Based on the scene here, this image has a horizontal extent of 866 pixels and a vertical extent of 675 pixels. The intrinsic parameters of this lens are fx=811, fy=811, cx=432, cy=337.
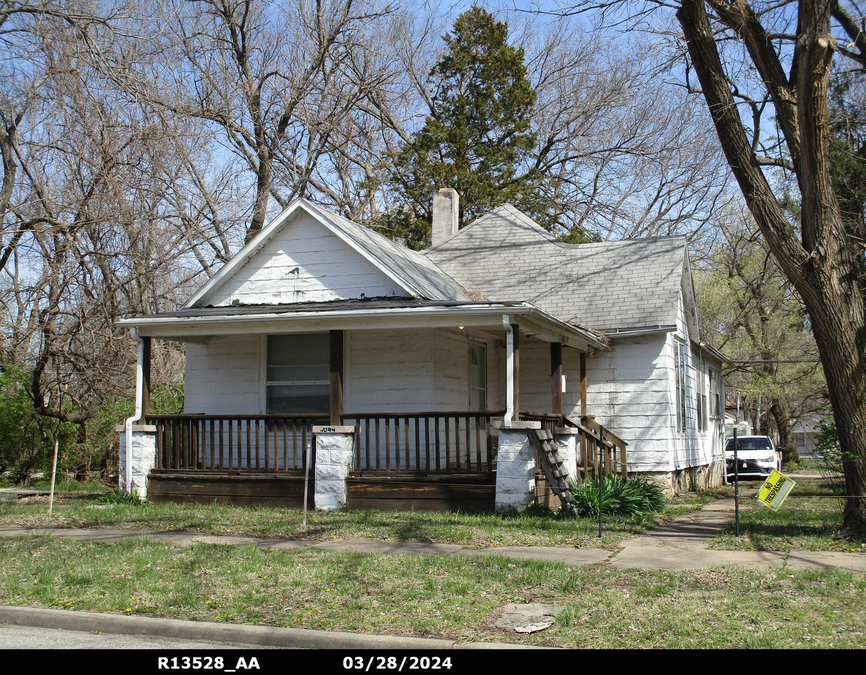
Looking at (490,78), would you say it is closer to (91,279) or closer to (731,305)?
(731,305)

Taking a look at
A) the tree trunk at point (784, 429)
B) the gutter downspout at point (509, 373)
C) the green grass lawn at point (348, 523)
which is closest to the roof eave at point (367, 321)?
the gutter downspout at point (509, 373)

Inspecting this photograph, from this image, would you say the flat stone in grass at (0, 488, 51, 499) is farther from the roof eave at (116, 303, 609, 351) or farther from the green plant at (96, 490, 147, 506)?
the roof eave at (116, 303, 609, 351)

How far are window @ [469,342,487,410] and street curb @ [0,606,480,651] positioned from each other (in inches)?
391

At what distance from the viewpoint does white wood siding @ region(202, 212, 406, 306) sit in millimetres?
14570

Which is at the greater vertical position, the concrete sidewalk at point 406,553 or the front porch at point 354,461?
the front porch at point 354,461

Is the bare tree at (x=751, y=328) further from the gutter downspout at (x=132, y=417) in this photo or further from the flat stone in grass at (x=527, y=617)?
the flat stone in grass at (x=527, y=617)

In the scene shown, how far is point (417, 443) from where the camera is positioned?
12.7 m

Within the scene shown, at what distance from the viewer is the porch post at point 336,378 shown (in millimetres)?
13125

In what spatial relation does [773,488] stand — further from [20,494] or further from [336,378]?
[20,494]

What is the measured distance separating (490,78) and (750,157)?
21.6 meters

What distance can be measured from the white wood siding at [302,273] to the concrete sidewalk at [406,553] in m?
5.41

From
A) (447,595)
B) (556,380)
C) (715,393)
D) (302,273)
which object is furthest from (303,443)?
(715,393)

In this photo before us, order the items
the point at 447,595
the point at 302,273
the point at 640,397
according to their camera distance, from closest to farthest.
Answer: the point at 447,595 → the point at 302,273 → the point at 640,397

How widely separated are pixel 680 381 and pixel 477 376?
4762 mm
